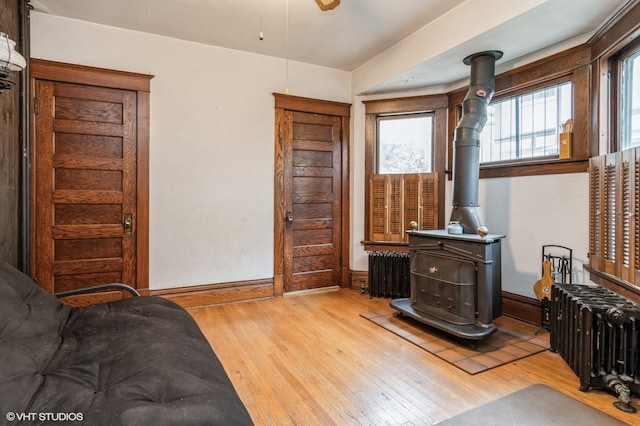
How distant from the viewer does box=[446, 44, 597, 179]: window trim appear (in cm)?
290

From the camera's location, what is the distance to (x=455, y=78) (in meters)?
3.90

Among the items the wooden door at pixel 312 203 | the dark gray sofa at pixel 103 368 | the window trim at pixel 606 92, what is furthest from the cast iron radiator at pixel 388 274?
the dark gray sofa at pixel 103 368

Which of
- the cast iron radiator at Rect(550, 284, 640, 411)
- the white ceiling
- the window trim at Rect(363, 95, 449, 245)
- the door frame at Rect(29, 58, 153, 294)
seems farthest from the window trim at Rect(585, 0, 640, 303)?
the door frame at Rect(29, 58, 153, 294)

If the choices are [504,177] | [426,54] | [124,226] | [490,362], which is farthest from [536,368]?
[124,226]

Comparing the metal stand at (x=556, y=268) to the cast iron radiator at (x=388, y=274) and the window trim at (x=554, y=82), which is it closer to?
the window trim at (x=554, y=82)

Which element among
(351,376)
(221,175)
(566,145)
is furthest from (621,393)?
(221,175)

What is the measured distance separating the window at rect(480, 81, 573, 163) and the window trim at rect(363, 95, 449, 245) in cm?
49

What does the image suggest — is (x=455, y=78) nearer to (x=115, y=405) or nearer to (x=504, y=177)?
(x=504, y=177)

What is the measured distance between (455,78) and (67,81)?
3918 mm

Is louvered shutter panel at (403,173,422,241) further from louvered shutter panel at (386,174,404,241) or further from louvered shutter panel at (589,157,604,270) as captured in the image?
louvered shutter panel at (589,157,604,270)

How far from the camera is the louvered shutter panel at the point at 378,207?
4.37m

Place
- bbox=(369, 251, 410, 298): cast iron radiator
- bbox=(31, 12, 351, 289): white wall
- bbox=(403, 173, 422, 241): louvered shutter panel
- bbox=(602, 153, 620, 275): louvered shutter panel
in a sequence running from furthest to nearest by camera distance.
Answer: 1. bbox=(403, 173, 422, 241): louvered shutter panel
2. bbox=(369, 251, 410, 298): cast iron radiator
3. bbox=(31, 12, 351, 289): white wall
4. bbox=(602, 153, 620, 275): louvered shutter panel

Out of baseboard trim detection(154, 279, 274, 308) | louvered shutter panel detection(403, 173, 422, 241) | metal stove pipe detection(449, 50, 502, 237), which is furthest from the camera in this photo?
louvered shutter panel detection(403, 173, 422, 241)

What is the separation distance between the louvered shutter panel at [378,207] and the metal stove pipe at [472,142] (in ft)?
4.01
